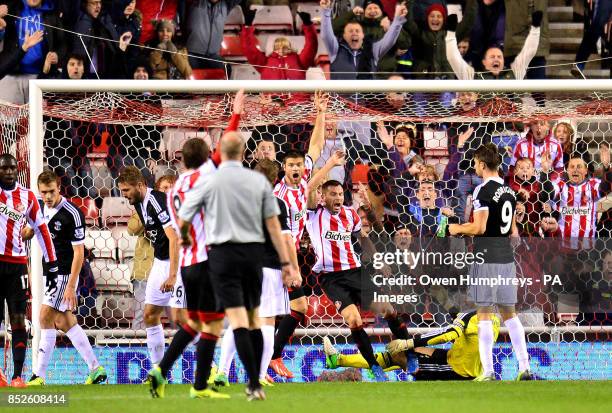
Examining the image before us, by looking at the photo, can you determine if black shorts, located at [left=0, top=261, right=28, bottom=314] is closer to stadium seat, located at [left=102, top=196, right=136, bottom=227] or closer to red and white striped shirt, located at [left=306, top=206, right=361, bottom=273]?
stadium seat, located at [left=102, top=196, right=136, bottom=227]

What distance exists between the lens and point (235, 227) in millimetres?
8234

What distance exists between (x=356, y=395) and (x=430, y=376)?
2.43 metres

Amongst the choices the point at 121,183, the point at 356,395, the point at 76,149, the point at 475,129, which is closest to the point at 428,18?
the point at 475,129

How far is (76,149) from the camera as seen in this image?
42.3 ft

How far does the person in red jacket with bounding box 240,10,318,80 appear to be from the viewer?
15.3m

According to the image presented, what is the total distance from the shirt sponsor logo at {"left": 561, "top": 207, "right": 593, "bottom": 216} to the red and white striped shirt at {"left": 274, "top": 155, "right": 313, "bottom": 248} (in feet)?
8.98

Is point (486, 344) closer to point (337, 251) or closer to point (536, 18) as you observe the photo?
point (337, 251)

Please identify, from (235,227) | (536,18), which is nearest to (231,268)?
(235,227)

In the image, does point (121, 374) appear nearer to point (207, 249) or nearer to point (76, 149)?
point (76, 149)

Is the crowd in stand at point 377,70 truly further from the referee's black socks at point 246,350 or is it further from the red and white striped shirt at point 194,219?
the referee's black socks at point 246,350

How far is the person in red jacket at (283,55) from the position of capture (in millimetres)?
15305

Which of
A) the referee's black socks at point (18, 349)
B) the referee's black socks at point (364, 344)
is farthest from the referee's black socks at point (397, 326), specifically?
the referee's black socks at point (18, 349)

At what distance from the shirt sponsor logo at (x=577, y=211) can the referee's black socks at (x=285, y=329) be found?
2.94m

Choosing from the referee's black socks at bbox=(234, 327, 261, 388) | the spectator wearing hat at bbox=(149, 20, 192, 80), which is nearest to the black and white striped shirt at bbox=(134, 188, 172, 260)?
the referee's black socks at bbox=(234, 327, 261, 388)
